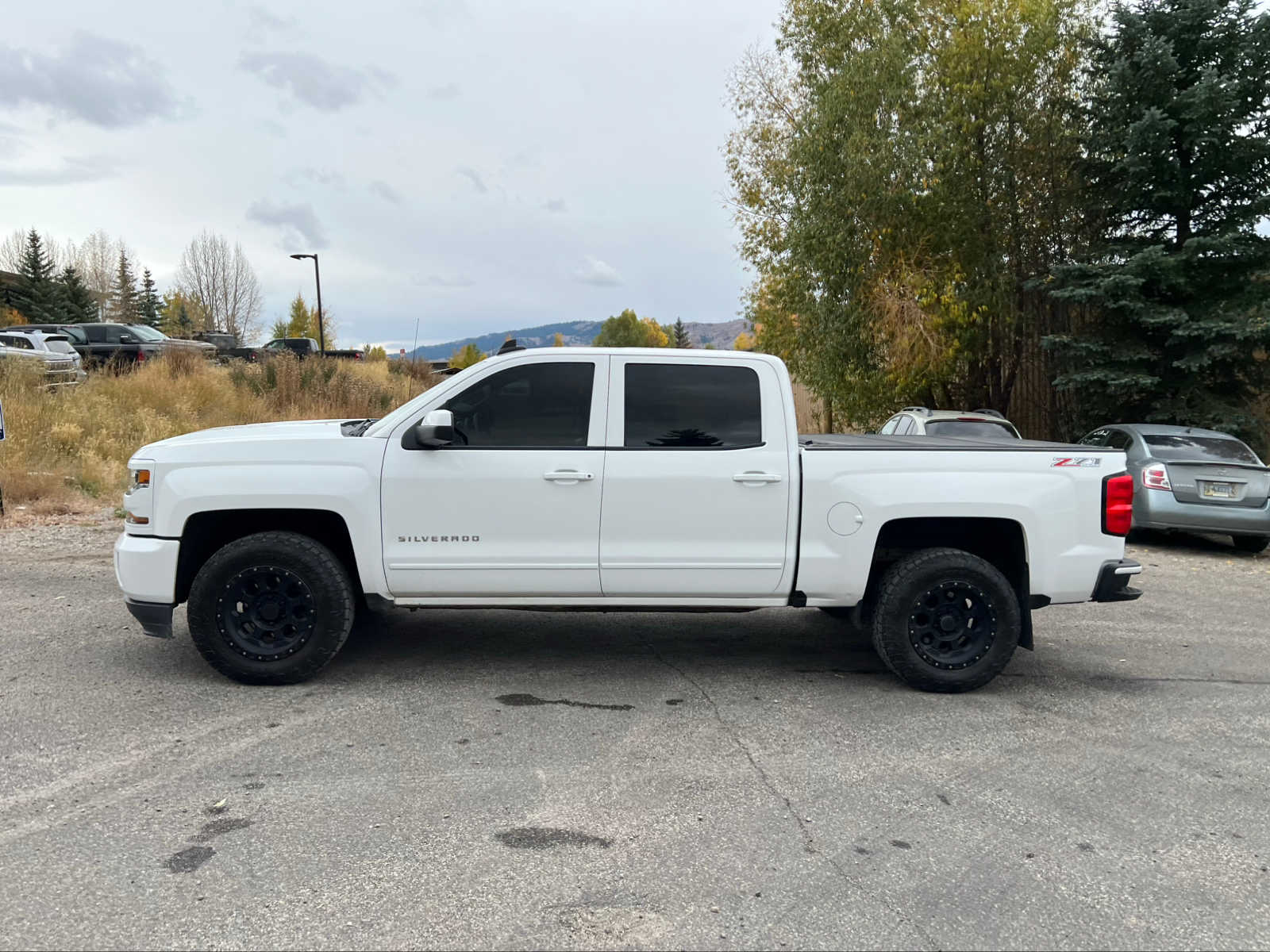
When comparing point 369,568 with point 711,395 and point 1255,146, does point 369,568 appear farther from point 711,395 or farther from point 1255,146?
point 1255,146

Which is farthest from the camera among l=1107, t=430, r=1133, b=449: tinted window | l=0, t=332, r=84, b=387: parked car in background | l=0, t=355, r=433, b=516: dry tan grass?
l=0, t=332, r=84, b=387: parked car in background

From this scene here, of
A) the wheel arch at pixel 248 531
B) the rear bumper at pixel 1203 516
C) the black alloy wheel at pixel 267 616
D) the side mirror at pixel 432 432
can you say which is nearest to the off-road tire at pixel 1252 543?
the rear bumper at pixel 1203 516

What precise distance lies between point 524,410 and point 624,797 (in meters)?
2.31

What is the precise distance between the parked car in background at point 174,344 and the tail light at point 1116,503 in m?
21.0

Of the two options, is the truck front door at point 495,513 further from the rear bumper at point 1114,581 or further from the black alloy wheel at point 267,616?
the rear bumper at point 1114,581

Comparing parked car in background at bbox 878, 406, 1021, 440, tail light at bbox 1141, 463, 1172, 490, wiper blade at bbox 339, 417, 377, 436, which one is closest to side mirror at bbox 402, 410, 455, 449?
wiper blade at bbox 339, 417, 377, 436

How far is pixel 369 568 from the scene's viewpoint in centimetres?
545

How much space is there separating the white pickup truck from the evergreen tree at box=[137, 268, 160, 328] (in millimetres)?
74876

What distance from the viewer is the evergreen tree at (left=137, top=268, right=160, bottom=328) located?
2958 inches

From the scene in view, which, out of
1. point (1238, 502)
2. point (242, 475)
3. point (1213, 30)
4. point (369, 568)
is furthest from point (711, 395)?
point (1213, 30)

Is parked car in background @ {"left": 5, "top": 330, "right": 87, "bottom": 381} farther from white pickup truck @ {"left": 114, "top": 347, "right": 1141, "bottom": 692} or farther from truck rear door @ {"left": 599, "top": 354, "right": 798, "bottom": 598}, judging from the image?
truck rear door @ {"left": 599, "top": 354, "right": 798, "bottom": 598}

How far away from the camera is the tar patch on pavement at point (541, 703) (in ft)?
17.2

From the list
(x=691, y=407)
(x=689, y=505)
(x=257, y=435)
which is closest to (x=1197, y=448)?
(x=691, y=407)

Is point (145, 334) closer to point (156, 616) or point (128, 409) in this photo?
point (128, 409)
